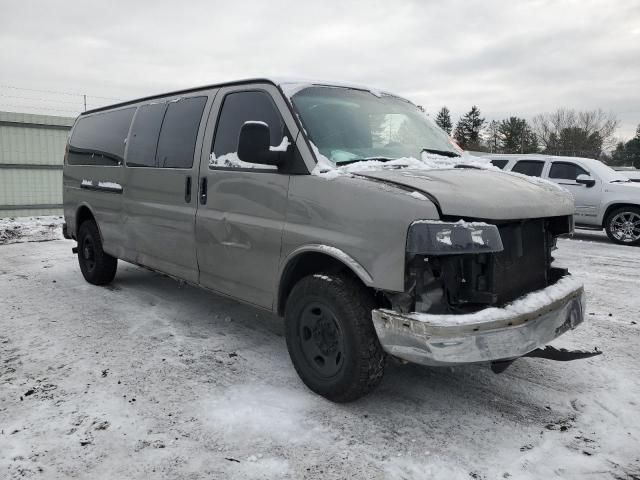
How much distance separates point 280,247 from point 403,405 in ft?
4.21

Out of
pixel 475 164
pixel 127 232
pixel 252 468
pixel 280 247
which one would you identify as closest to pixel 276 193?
pixel 280 247

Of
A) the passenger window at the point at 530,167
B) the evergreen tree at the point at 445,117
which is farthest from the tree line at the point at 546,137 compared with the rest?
the passenger window at the point at 530,167

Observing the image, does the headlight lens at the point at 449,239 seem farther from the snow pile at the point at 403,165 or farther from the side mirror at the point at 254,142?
the side mirror at the point at 254,142

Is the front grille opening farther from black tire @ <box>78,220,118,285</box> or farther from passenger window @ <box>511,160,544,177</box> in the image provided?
passenger window @ <box>511,160,544,177</box>

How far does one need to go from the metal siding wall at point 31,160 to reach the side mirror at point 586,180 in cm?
1338

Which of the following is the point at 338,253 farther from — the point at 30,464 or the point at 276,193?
the point at 30,464

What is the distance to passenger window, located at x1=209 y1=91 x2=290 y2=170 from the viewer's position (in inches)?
140

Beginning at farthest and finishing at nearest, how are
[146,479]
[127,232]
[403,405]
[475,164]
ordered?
[127,232]
[475,164]
[403,405]
[146,479]

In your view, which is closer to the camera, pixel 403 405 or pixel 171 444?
pixel 171 444

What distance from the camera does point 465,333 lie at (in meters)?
2.57

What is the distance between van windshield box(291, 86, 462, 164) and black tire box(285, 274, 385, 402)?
85 centimetres

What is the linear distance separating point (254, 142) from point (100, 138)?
11.4 ft

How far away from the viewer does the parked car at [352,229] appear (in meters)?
2.68

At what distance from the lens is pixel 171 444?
2.72 metres
